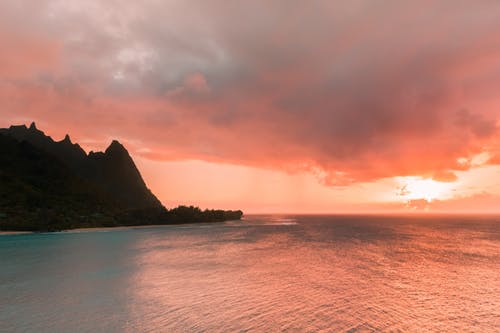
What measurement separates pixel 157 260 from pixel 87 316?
1206 inches

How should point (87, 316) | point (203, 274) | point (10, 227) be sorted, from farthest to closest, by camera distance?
1. point (10, 227)
2. point (203, 274)
3. point (87, 316)

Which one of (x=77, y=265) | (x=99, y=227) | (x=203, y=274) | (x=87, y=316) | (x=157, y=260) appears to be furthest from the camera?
(x=99, y=227)

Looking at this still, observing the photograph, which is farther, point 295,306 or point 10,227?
point 10,227

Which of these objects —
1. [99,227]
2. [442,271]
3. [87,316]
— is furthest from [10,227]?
[442,271]

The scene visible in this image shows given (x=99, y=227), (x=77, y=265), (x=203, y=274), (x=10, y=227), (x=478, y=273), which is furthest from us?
(x=99, y=227)

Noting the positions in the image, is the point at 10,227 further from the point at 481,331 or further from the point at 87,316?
the point at 481,331

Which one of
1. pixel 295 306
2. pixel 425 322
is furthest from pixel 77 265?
pixel 425 322

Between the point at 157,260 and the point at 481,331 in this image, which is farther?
the point at 157,260

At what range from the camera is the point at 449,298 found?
3131cm

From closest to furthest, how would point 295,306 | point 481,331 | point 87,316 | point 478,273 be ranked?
point 481,331 → point 87,316 → point 295,306 → point 478,273

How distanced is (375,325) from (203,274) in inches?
971

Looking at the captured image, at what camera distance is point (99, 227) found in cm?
15688

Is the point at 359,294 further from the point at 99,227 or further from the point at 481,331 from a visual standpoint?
the point at 99,227

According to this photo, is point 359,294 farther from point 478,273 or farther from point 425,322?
point 478,273
